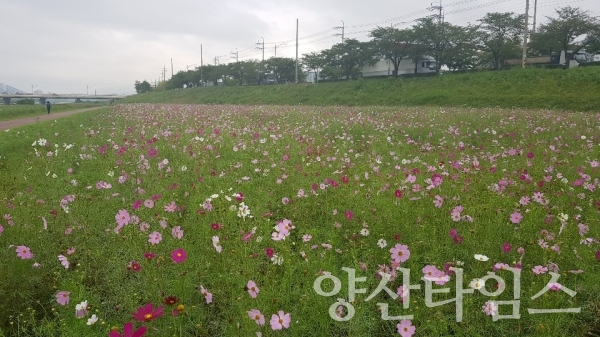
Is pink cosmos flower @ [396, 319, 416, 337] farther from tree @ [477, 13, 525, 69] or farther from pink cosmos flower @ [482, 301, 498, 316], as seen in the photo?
tree @ [477, 13, 525, 69]

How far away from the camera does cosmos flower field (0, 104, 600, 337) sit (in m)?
2.14

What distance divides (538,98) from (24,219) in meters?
20.1

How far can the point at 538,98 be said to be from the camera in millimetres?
17984

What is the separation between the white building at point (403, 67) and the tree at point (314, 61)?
4.83m

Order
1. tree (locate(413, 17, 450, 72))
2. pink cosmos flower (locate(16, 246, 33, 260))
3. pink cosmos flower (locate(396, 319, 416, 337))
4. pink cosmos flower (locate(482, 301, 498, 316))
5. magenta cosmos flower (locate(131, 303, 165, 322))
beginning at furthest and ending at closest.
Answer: tree (locate(413, 17, 450, 72)), pink cosmos flower (locate(16, 246, 33, 260)), pink cosmos flower (locate(482, 301, 498, 316)), pink cosmos flower (locate(396, 319, 416, 337)), magenta cosmos flower (locate(131, 303, 165, 322))

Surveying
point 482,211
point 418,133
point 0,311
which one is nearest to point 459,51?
point 418,133

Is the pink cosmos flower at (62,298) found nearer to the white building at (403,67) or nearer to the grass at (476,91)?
the grass at (476,91)

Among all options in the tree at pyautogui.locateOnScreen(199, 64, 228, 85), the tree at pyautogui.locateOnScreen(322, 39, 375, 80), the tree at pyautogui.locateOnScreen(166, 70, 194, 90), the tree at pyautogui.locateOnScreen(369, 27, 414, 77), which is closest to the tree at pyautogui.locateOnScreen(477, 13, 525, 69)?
the tree at pyautogui.locateOnScreen(369, 27, 414, 77)

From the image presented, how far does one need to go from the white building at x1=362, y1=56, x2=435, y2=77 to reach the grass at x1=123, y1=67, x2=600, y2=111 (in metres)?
11.2

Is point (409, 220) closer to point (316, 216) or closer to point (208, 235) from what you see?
point (316, 216)

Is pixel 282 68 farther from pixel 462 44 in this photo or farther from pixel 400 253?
pixel 400 253

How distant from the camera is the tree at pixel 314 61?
4369cm

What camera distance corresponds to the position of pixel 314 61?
44531 mm

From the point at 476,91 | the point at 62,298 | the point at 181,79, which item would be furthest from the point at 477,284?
the point at 181,79
